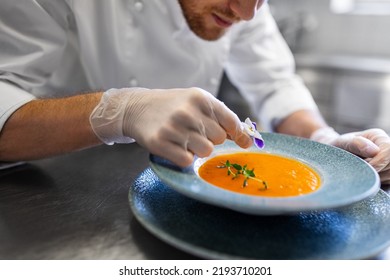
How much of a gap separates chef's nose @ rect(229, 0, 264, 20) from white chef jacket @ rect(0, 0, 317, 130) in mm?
289

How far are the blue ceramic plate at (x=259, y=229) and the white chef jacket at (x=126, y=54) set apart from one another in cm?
60

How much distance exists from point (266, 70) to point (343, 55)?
2170 mm

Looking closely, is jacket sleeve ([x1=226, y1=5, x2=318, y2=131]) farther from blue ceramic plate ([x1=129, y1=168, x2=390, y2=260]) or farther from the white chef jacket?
blue ceramic plate ([x1=129, y1=168, x2=390, y2=260])

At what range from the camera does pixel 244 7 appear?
121 centimetres

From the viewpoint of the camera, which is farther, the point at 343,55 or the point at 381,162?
the point at 343,55

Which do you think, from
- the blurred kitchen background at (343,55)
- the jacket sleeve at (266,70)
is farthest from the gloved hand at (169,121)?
the blurred kitchen background at (343,55)

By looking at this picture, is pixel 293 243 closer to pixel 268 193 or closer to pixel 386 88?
pixel 268 193

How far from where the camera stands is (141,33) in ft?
4.77

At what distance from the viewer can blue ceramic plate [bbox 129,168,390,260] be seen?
64 centimetres

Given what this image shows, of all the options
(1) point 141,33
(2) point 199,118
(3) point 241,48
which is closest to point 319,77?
(3) point 241,48

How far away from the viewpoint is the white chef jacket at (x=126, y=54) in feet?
3.86

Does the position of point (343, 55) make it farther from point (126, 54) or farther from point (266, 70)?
point (126, 54)

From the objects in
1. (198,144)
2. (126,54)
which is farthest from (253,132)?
(126,54)

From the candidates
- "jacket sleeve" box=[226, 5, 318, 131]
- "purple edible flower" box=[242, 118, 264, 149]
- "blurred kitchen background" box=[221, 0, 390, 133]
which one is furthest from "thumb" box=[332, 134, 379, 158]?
"blurred kitchen background" box=[221, 0, 390, 133]
